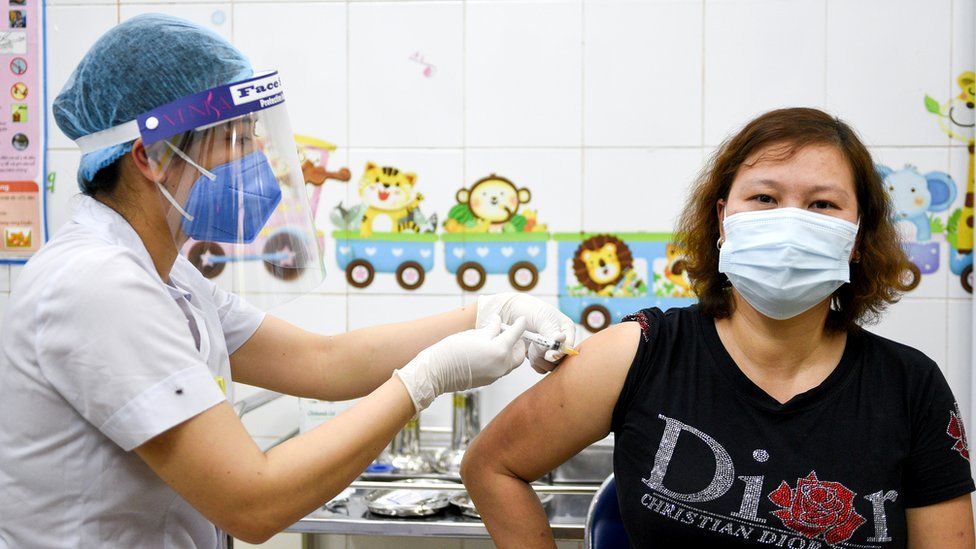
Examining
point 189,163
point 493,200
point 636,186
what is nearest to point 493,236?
point 493,200

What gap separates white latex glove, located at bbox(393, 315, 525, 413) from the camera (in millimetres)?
1181

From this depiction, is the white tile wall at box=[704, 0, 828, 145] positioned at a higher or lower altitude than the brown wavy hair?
higher

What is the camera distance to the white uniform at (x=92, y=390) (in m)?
0.98

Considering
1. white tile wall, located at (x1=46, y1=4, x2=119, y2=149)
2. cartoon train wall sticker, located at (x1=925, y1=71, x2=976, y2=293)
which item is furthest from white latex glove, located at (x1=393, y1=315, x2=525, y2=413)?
white tile wall, located at (x1=46, y1=4, x2=119, y2=149)

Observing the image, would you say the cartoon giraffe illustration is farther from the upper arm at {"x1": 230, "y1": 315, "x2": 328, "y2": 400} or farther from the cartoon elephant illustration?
the upper arm at {"x1": 230, "y1": 315, "x2": 328, "y2": 400}

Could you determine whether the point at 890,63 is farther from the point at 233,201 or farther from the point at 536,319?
the point at 233,201

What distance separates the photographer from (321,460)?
105 cm

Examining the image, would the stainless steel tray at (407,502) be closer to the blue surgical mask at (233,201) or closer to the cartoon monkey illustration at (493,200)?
the cartoon monkey illustration at (493,200)

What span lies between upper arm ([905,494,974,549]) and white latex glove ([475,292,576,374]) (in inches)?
24.3

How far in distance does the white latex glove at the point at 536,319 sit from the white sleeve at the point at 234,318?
16.5 inches

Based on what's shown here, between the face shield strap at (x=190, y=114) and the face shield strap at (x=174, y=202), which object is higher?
the face shield strap at (x=190, y=114)

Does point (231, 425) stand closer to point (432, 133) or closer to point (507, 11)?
point (432, 133)

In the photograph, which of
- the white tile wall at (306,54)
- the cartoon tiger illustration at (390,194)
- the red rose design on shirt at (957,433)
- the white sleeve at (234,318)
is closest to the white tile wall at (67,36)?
the white tile wall at (306,54)

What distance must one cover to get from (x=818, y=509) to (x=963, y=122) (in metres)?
1.67
